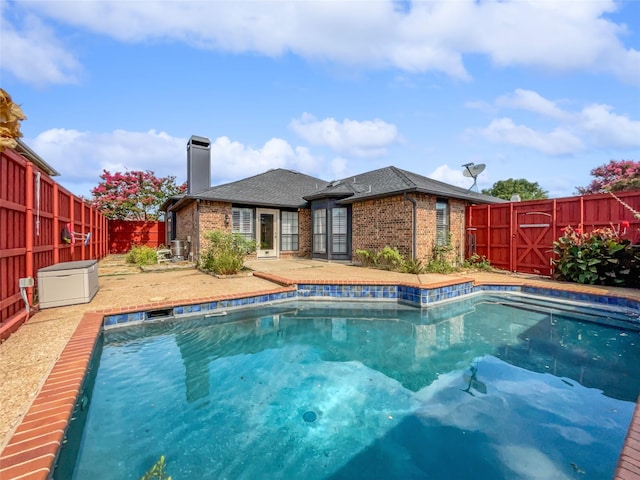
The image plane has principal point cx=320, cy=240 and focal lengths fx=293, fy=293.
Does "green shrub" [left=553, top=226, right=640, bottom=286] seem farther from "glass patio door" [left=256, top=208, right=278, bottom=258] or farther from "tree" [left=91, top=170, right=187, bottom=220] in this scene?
"tree" [left=91, top=170, right=187, bottom=220]

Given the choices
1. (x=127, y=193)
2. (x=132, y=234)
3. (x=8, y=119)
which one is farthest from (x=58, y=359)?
(x=127, y=193)

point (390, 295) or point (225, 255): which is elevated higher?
point (225, 255)

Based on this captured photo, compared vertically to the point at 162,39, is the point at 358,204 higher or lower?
lower

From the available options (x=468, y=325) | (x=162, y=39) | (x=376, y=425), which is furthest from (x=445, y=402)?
(x=162, y=39)

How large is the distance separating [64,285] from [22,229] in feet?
3.87

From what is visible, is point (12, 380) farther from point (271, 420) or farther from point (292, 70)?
point (292, 70)

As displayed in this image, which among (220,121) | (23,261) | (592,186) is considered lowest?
(23,261)

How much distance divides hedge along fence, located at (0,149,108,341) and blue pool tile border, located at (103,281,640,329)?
227cm

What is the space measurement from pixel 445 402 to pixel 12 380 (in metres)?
4.07

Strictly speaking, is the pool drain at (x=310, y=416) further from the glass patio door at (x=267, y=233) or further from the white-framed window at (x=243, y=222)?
the glass patio door at (x=267, y=233)

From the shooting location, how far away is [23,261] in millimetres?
4387

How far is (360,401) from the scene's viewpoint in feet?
10.1

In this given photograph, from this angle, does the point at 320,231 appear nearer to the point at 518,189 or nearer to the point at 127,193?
the point at 127,193

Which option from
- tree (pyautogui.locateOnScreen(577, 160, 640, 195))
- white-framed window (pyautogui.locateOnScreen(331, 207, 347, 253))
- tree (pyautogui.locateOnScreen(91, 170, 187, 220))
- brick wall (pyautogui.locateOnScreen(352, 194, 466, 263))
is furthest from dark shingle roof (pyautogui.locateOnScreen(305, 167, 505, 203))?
tree (pyautogui.locateOnScreen(91, 170, 187, 220))
